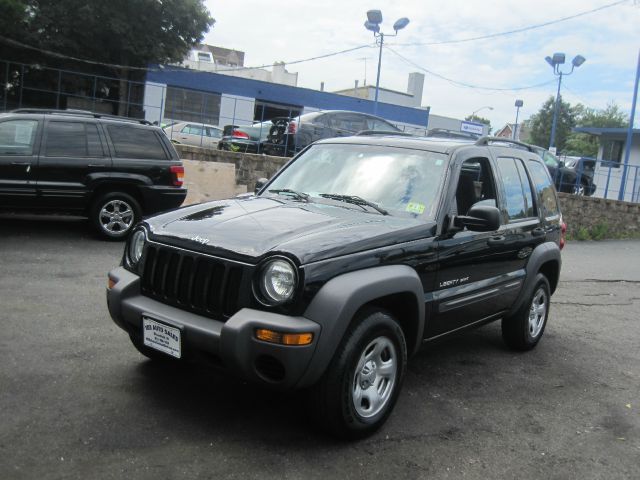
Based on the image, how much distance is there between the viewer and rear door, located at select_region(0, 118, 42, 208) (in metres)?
8.09

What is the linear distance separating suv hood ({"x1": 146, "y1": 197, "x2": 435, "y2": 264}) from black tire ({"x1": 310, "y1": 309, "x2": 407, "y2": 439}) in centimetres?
46

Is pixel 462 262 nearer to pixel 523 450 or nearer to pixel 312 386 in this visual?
pixel 523 450

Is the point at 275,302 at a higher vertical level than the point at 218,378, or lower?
higher

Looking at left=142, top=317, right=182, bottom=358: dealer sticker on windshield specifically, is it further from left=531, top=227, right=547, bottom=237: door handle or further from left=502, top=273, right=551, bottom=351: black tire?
left=531, top=227, right=547, bottom=237: door handle

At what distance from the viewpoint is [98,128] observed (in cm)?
880

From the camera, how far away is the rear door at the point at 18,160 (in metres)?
8.09

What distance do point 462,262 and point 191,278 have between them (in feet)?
6.32

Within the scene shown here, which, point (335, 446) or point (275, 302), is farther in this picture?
point (335, 446)

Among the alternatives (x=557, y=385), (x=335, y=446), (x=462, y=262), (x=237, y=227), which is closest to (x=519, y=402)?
(x=557, y=385)

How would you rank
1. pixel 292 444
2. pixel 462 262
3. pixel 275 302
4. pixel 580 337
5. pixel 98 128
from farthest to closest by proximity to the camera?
pixel 98 128, pixel 580 337, pixel 462 262, pixel 292 444, pixel 275 302

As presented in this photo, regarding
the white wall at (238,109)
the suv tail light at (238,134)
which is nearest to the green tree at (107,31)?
the white wall at (238,109)

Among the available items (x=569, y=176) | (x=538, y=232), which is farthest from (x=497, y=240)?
(x=569, y=176)

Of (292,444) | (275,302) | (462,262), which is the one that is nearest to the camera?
(275,302)

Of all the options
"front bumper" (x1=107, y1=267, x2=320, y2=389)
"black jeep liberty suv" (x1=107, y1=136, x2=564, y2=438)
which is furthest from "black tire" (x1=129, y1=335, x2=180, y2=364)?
"front bumper" (x1=107, y1=267, x2=320, y2=389)
